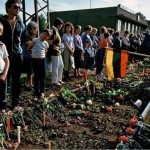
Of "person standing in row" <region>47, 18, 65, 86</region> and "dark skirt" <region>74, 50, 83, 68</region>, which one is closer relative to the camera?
"person standing in row" <region>47, 18, 65, 86</region>

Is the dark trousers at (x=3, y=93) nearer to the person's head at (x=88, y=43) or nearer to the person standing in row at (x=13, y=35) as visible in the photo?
the person standing in row at (x=13, y=35)

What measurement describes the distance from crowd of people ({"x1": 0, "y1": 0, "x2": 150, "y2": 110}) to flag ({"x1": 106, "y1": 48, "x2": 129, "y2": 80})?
165 millimetres

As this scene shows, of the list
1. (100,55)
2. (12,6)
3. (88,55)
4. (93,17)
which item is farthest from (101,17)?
(12,6)

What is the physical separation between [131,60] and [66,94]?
10521 mm

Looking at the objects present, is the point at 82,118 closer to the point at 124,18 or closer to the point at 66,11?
the point at 124,18

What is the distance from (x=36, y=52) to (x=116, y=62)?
212 centimetres

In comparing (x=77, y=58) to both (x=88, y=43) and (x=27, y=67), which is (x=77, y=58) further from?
(x=27, y=67)

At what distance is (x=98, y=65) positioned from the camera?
9797mm

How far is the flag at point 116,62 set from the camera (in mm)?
7410

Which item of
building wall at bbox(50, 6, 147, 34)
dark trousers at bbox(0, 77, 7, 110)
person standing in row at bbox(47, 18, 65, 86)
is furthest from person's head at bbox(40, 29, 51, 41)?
building wall at bbox(50, 6, 147, 34)

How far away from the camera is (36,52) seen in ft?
21.6

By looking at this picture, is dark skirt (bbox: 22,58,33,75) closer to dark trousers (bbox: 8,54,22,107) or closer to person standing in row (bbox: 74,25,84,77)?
dark trousers (bbox: 8,54,22,107)

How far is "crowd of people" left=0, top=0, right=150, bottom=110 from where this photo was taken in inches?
199

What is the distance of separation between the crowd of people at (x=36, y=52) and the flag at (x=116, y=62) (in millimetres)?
165
